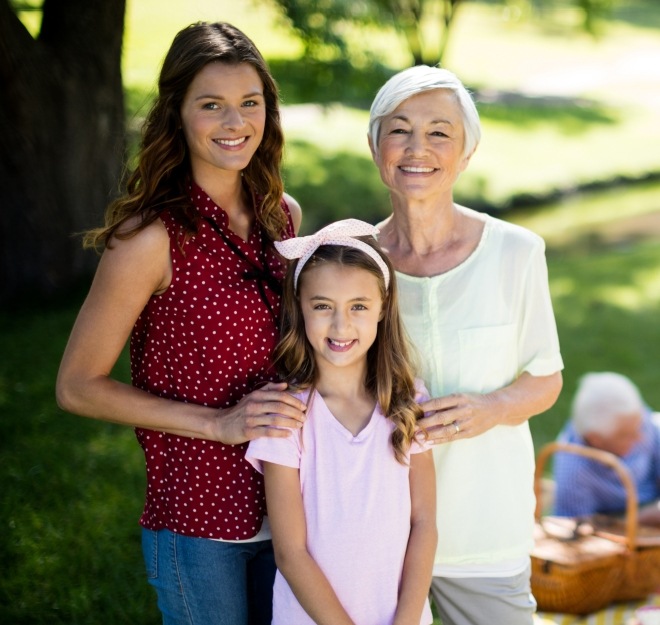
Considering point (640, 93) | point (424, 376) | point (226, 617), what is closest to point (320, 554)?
point (226, 617)

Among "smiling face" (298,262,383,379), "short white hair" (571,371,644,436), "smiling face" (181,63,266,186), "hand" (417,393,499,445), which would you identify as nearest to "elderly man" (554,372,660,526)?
"short white hair" (571,371,644,436)

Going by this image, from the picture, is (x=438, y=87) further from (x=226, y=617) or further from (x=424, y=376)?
(x=226, y=617)

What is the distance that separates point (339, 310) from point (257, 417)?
1.07ft

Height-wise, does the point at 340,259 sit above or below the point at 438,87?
below

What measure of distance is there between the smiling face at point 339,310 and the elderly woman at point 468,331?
0.22 m

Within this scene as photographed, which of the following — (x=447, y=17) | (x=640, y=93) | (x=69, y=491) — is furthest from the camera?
(x=640, y=93)

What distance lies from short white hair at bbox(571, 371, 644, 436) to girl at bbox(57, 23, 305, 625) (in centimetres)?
288

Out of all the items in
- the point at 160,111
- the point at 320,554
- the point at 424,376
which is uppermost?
the point at 160,111

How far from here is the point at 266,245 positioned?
7.77 feet

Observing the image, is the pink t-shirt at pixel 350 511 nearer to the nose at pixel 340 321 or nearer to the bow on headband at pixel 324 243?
the nose at pixel 340 321

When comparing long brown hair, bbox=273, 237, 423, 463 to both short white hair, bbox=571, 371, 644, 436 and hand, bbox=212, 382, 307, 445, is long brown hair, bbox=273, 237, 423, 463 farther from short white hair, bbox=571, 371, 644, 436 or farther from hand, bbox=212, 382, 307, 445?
short white hair, bbox=571, 371, 644, 436

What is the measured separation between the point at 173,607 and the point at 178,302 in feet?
2.38

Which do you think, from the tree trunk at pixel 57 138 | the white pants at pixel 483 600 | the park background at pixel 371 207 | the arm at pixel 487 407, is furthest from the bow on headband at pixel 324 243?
the tree trunk at pixel 57 138

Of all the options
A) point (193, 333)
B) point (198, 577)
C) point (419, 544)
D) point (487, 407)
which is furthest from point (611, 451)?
point (193, 333)
